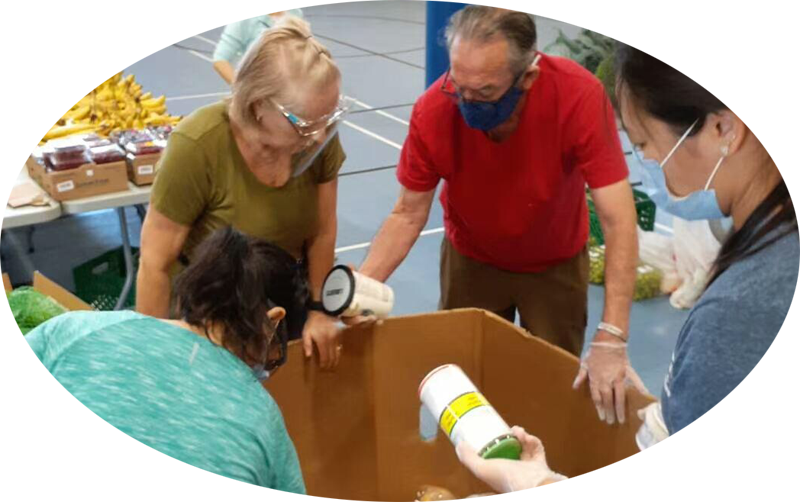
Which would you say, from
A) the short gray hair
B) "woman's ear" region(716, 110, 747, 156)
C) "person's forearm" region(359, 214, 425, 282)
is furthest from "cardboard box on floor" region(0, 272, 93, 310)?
"woman's ear" region(716, 110, 747, 156)

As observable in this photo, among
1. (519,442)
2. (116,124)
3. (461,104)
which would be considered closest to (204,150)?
(461,104)

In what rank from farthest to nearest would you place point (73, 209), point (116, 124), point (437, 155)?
1. point (116, 124)
2. point (73, 209)
3. point (437, 155)

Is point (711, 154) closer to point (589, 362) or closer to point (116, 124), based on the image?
point (589, 362)

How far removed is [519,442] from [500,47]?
0.88 metres

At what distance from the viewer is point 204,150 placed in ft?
6.97

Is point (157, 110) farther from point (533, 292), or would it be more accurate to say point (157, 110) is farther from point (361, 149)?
point (533, 292)

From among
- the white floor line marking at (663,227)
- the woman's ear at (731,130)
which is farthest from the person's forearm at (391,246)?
the white floor line marking at (663,227)

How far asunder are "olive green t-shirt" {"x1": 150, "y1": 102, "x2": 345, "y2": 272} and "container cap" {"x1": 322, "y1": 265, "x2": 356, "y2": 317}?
155 millimetres

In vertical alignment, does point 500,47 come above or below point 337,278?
above

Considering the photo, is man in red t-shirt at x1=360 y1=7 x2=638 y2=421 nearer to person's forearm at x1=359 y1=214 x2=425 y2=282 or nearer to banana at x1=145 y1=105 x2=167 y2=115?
person's forearm at x1=359 y1=214 x2=425 y2=282

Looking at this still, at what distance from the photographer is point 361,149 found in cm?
652

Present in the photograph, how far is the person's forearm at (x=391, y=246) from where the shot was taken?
99.3 inches

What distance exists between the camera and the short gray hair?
7.17 feet

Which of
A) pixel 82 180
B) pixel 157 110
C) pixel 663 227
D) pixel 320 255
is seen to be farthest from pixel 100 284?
pixel 663 227
